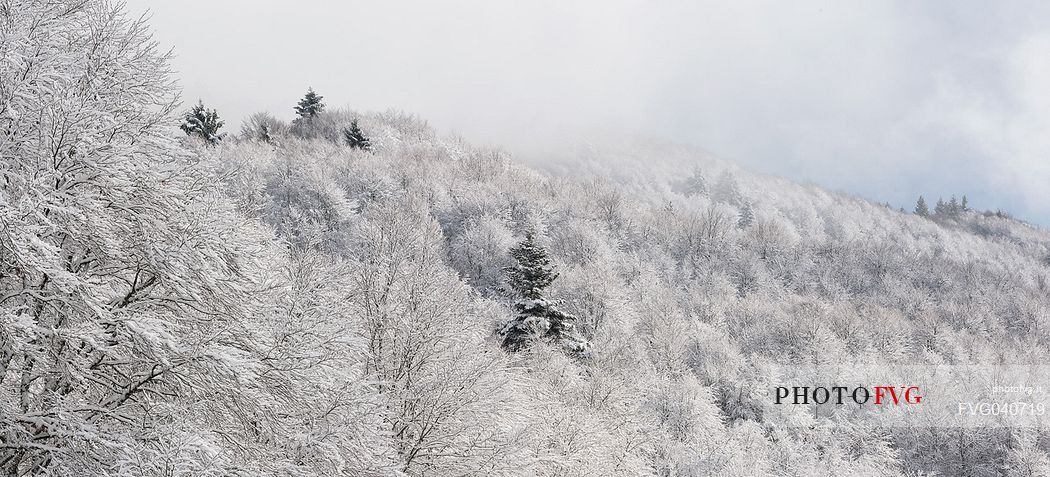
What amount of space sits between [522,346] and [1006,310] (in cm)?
8411

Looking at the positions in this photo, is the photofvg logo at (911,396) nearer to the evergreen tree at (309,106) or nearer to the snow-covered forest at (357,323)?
→ the snow-covered forest at (357,323)

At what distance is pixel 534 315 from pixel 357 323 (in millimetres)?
15954

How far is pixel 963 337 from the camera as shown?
202 feet

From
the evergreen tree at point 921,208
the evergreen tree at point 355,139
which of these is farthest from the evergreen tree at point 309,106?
the evergreen tree at point 921,208

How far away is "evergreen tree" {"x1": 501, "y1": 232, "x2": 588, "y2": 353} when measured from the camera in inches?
1057

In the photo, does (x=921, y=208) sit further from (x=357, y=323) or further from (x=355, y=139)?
(x=357, y=323)

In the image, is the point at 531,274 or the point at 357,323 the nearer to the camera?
the point at 357,323

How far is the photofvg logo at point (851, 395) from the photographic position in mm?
40562

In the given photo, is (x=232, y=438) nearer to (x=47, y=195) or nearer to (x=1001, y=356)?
(x=47, y=195)

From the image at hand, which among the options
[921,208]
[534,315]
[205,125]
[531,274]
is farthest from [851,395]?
[921,208]

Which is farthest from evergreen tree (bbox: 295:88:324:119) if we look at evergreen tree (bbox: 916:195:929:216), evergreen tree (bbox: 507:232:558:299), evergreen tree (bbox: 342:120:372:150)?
evergreen tree (bbox: 916:195:929:216)

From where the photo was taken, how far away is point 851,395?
4322 cm

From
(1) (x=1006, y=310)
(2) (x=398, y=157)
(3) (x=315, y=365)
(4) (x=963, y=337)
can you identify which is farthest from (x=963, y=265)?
(3) (x=315, y=365)

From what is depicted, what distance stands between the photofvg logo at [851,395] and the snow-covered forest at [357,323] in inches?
78.6
